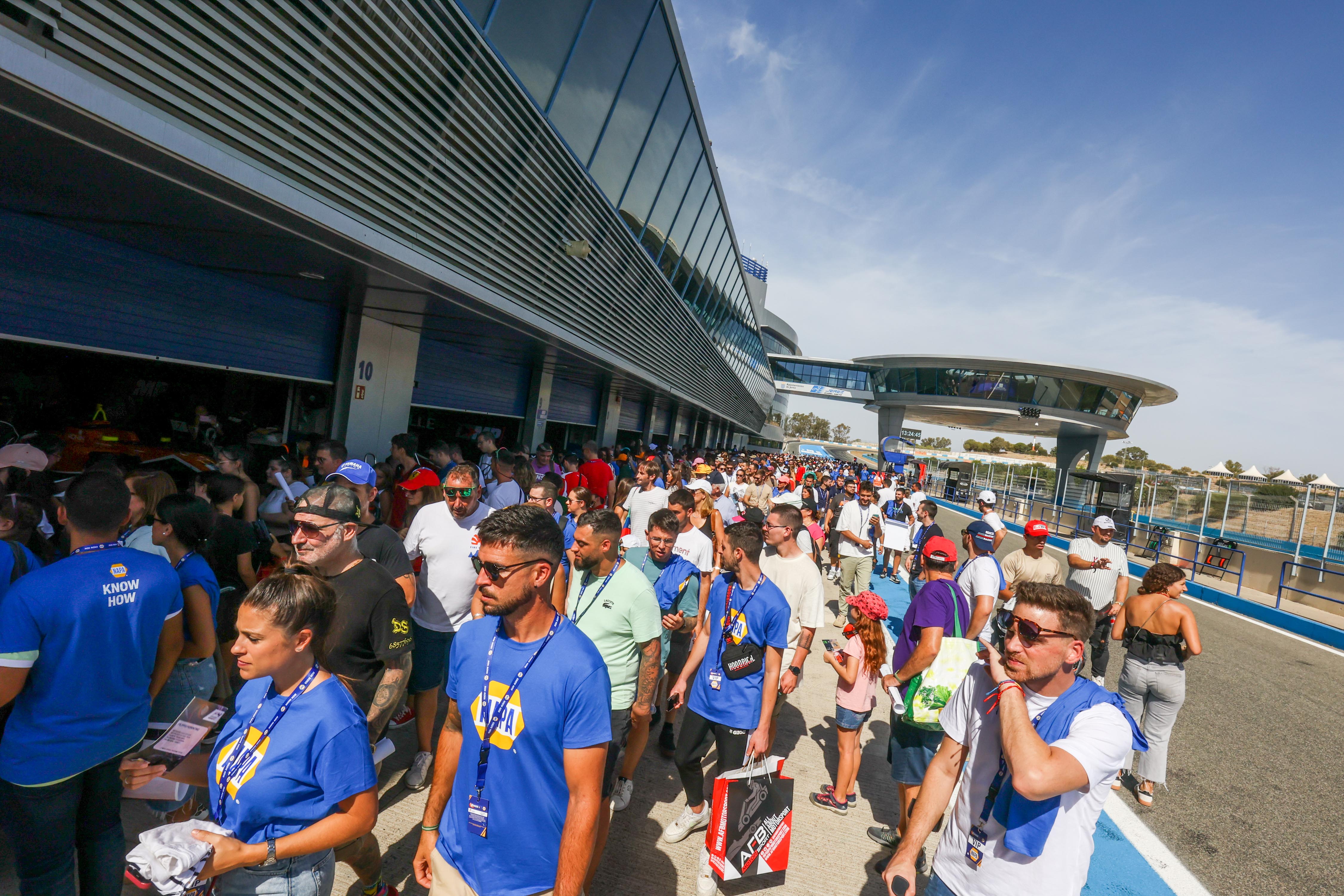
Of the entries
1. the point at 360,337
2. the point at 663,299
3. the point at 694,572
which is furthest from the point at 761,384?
the point at 694,572

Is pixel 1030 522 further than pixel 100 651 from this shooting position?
Yes

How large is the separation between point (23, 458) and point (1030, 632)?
6048 millimetres

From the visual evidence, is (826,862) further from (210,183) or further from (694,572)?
(210,183)

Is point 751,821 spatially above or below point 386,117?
below

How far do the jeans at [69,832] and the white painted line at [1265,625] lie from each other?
618 inches

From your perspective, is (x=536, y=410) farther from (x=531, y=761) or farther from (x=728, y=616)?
(x=531, y=761)

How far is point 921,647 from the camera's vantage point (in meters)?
3.38

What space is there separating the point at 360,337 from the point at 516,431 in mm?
6525

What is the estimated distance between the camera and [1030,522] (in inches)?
200

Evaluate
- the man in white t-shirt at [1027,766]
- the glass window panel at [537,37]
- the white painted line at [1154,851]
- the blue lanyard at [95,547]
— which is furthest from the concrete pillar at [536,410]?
the man in white t-shirt at [1027,766]

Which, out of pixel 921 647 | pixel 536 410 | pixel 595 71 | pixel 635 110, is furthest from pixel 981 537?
pixel 536 410

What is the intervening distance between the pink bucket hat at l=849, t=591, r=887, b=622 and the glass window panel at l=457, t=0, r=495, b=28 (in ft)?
20.5

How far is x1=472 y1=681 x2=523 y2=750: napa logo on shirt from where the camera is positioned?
1787 millimetres

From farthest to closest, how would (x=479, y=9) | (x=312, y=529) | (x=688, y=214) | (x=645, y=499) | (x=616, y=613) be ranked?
(x=688, y=214) → (x=645, y=499) → (x=479, y=9) → (x=616, y=613) → (x=312, y=529)
